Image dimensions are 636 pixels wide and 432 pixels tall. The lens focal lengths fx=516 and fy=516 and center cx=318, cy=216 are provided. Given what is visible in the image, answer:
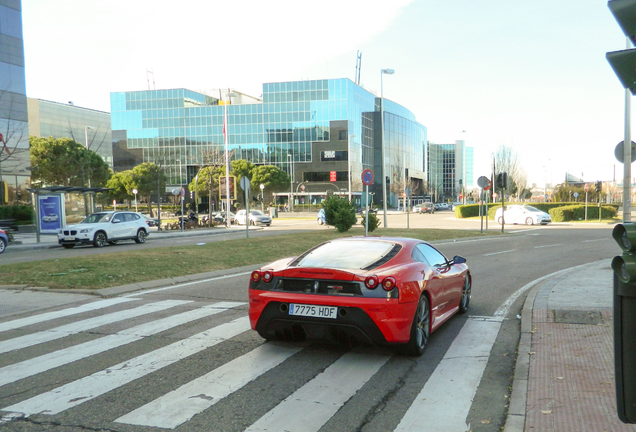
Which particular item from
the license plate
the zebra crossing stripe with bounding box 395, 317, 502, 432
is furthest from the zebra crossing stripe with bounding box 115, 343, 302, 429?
the zebra crossing stripe with bounding box 395, 317, 502, 432

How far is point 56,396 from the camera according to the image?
436cm

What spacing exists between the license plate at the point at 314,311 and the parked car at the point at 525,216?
35.1m

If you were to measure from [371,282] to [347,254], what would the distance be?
0.92m

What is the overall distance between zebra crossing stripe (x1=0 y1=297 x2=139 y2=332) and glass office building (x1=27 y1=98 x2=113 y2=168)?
81.7 m

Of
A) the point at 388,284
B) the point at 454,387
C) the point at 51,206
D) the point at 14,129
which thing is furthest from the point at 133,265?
the point at 14,129

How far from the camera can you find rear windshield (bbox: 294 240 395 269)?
5.72 m

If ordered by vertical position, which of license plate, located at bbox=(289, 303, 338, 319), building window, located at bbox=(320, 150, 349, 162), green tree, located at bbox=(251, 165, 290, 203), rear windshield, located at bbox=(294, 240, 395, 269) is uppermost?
building window, located at bbox=(320, 150, 349, 162)

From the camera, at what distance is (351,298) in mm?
5188

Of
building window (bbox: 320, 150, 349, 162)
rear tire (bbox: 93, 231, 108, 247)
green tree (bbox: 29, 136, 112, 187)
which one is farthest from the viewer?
building window (bbox: 320, 150, 349, 162)

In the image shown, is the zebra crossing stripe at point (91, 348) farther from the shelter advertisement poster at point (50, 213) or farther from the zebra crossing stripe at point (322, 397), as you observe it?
the shelter advertisement poster at point (50, 213)

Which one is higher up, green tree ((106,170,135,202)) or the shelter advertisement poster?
green tree ((106,170,135,202))

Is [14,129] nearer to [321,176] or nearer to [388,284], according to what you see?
[388,284]

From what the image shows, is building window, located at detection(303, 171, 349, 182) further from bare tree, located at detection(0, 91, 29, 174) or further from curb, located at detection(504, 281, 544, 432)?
curb, located at detection(504, 281, 544, 432)

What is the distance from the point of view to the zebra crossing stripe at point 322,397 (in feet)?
12.4
